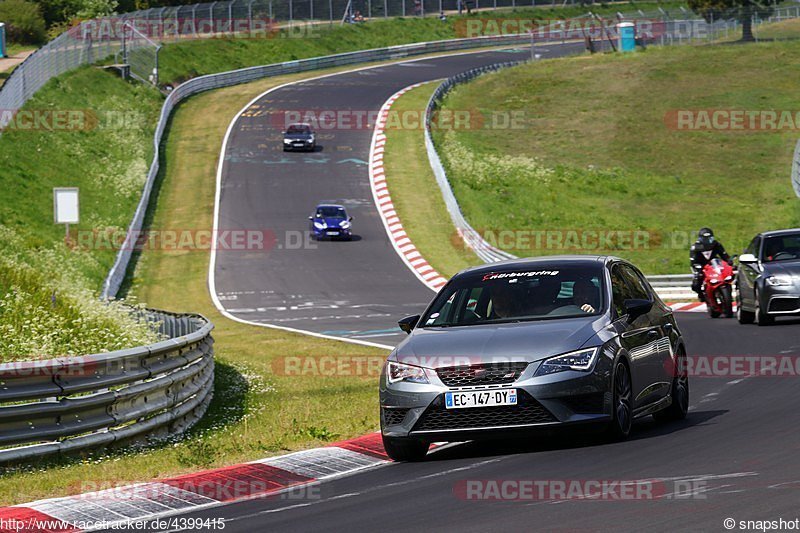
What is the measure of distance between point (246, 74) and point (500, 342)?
68613 mm

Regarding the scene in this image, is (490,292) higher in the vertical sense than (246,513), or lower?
higher

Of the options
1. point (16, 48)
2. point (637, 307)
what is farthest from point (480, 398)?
point (16, 48)

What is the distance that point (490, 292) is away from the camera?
36.9 ft

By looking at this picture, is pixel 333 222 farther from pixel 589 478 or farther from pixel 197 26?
pixel 197 26

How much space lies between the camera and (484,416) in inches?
393

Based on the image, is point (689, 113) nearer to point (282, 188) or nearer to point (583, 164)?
point (583, 164)

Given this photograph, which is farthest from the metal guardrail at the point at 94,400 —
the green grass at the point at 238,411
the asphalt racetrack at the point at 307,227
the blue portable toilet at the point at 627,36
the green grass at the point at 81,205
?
the blue portable toilet at the point at 627,36

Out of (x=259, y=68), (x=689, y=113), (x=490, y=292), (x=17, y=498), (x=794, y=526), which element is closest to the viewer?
(x=794, y=526)

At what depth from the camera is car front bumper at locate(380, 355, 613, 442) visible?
9906 mm

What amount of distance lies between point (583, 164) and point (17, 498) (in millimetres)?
47870

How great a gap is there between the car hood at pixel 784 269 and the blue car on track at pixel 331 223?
23.3 meters

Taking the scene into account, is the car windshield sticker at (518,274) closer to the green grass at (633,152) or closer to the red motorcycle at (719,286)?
the red motorcycle at (719,286)

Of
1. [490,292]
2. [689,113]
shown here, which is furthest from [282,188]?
[490,292]

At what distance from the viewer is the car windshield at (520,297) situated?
11.0m
